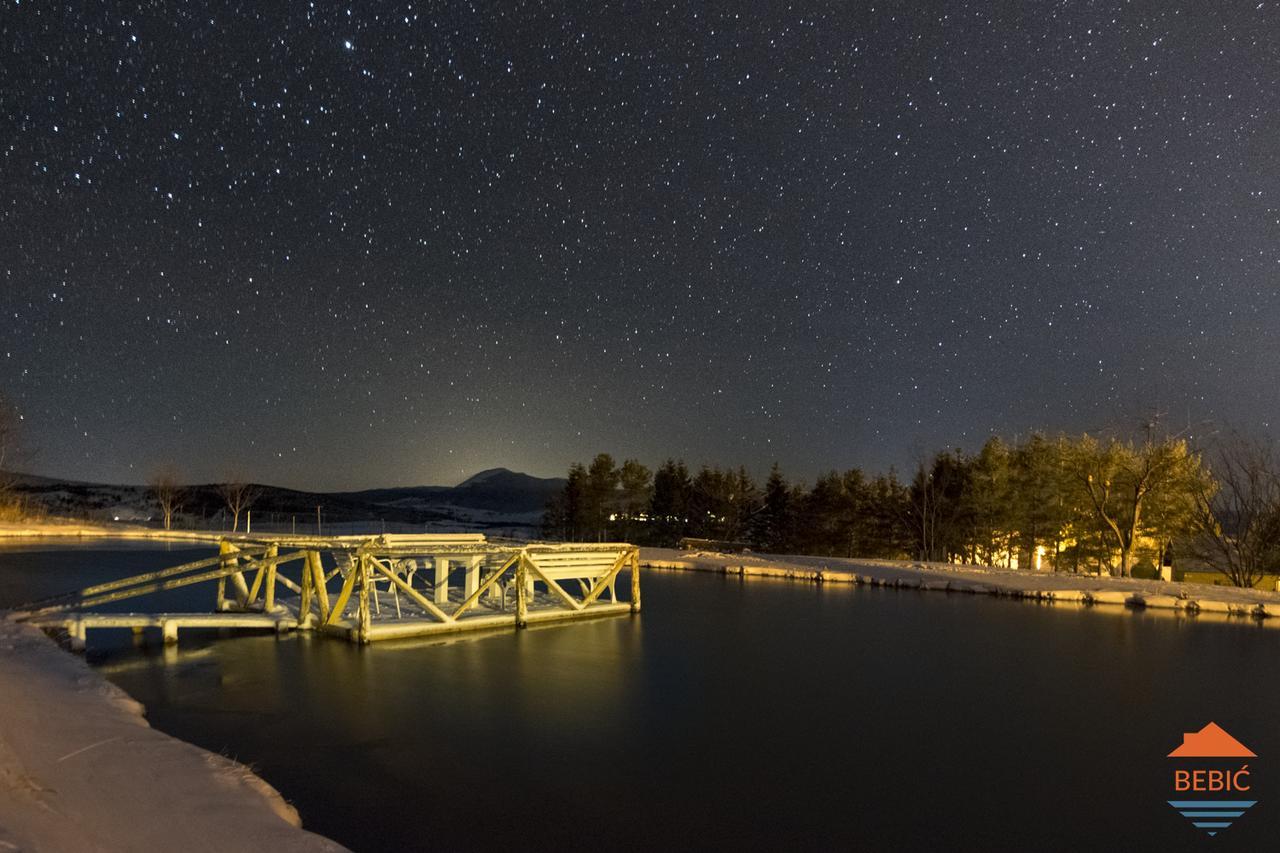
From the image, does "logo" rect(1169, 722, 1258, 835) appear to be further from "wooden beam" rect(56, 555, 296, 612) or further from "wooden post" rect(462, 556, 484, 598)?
"wooden beam" rect(56, 555, 296, 612)

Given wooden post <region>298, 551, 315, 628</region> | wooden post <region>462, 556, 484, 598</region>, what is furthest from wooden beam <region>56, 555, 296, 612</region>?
wooden post <region>462, 556, 484, 598</region>

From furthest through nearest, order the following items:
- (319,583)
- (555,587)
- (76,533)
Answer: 1. (76,533)
2. (555,587)
3. (319,583)

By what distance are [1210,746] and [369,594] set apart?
1365 centimetres

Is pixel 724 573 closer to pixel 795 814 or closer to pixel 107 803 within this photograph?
pixel 795 814

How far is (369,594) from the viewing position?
16.0m

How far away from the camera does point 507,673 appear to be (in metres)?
11.6

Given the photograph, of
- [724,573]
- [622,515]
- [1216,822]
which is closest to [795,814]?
[1216,822]

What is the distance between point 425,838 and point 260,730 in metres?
3.67

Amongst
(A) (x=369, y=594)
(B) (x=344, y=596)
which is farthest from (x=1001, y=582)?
(B) (x=344, y=596)

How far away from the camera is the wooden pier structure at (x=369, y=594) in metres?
13.7

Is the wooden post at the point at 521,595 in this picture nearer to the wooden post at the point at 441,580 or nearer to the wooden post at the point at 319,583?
the wooden post at the point at 441,580

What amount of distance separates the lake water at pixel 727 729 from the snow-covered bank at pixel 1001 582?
5.35m

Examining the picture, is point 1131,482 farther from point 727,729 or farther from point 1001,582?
point 727,729

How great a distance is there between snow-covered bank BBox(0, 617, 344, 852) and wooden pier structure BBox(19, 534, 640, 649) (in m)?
5.16
